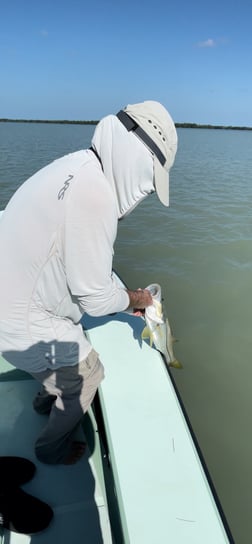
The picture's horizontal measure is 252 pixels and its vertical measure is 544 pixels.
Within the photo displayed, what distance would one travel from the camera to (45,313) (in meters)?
1.97

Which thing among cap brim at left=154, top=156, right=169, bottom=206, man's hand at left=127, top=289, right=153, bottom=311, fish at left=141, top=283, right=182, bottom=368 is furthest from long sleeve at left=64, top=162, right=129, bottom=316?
fish at left=141, top=283, right=182, bottom=368

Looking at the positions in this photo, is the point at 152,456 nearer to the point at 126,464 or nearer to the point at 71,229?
the point at 126,464

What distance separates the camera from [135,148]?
5.50 ft

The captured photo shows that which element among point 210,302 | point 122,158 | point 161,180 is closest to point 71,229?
point 122,158

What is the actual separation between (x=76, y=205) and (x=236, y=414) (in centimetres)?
316

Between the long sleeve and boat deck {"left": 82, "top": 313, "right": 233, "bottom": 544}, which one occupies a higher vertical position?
the long sleeve

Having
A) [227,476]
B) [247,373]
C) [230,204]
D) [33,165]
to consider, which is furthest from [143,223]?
[33,165]

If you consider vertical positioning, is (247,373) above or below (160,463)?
below

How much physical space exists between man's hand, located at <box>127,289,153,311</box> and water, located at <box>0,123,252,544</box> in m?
1.80

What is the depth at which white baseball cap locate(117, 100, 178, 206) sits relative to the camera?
1705 mm

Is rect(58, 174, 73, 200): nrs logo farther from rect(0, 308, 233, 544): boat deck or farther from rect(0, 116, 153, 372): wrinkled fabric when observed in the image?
rect(0, 308, 233, 544): boat deck

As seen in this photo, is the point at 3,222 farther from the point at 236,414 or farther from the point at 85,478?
the point at 236,414

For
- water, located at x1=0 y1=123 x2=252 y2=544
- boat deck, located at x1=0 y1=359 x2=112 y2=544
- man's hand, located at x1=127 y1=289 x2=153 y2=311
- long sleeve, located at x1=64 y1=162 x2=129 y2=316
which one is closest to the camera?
long sleeve, located at x1=64 y1=162 x2=129 y2=316

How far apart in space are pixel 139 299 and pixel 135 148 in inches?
42.1
